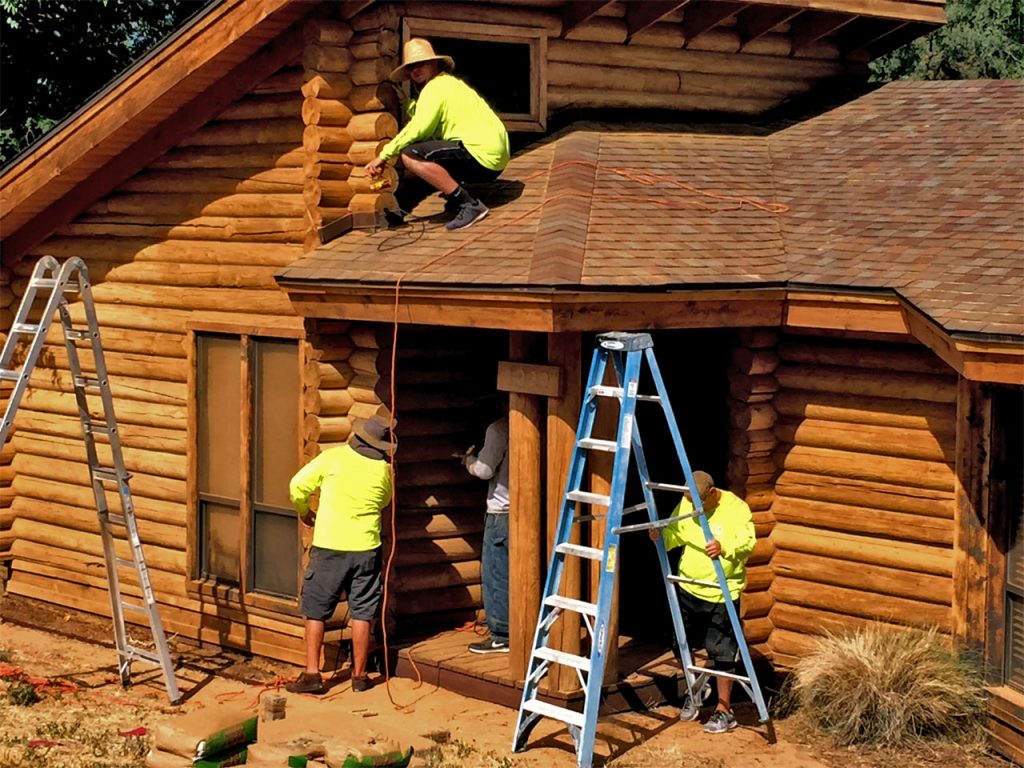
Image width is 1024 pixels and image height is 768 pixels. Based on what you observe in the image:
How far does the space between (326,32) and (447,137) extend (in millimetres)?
1230

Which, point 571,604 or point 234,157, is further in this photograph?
point 234,157

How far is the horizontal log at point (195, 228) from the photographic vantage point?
11.7 meters

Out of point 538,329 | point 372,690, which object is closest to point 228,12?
point 538,329

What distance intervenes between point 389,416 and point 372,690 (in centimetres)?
199

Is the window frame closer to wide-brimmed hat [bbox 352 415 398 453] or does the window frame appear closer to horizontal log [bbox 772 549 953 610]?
wide-brimmed hat [bbox 352 415 398 453]

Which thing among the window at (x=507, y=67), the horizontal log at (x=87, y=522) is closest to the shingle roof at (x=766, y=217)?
the window at (x=507, y=67)

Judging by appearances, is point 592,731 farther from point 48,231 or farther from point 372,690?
point 48,231

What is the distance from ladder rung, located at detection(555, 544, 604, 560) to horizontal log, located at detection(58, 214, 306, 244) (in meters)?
3.58

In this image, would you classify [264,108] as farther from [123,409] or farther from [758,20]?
[758,20]

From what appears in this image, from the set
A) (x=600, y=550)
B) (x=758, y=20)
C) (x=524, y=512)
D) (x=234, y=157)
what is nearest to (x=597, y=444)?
(x=600, y=550)

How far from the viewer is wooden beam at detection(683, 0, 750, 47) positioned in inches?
485

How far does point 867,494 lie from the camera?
10.6 metres

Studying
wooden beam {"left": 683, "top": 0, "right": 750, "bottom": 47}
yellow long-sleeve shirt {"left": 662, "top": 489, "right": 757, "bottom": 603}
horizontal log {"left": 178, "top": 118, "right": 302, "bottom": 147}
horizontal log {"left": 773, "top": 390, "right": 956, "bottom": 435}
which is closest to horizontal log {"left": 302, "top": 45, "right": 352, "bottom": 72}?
horizontal log {"left": 178, "top": 118, "right": 302, "bottom": 147}

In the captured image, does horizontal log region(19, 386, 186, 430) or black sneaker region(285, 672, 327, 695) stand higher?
horizontal log region(19, 386, 186, 430)
